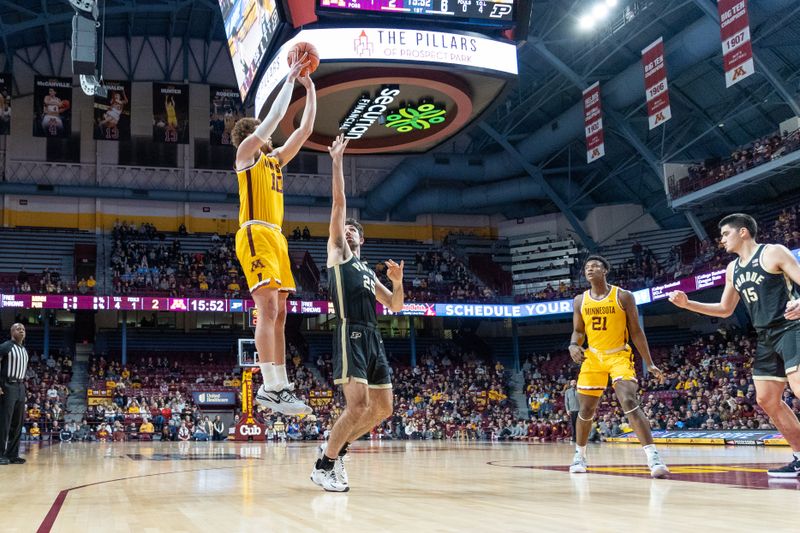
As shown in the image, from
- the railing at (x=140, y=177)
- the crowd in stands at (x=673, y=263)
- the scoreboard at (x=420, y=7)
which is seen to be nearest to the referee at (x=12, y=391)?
the scoreboard at (x=420, y=7)

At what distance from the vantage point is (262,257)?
5.80 meters

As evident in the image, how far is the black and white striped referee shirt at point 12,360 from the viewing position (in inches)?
403

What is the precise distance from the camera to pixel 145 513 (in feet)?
14.8

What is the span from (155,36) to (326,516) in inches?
1391

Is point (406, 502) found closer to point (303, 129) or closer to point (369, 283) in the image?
point (369, 283)

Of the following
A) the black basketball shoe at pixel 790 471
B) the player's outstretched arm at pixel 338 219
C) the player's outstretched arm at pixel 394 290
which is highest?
the player's outstretched arm at pixel 338 219

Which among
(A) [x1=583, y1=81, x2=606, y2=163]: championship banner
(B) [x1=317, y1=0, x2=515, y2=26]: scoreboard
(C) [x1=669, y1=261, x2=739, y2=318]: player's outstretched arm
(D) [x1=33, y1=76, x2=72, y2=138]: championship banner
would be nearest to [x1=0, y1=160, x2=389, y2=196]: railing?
(D) [x1=33, y1=76, x2=72, y2=138]: championship banner

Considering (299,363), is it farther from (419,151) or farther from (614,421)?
(419,151)

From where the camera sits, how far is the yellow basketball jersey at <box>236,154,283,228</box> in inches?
232

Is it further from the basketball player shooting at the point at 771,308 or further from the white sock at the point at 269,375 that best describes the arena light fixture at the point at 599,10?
the white sock at the point at 269,375

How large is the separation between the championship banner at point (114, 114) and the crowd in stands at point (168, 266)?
448 centimetres

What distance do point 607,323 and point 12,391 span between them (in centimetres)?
762

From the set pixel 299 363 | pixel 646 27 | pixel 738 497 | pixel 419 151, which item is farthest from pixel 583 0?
pixel 738 497

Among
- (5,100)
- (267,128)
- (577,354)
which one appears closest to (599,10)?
(577,354)
